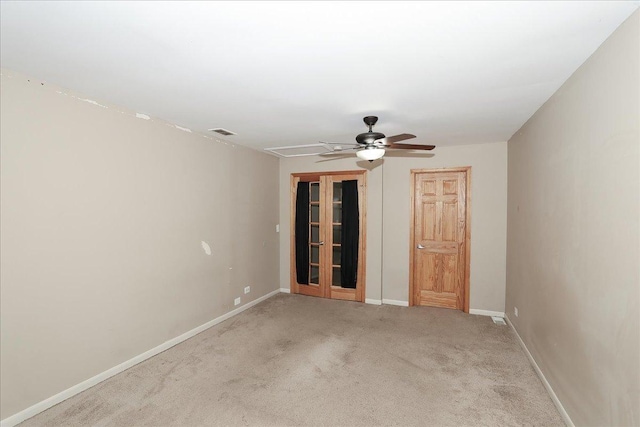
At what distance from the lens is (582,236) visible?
1.99 meters

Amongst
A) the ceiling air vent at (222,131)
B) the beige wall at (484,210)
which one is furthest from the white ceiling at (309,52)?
the beige wall at (484,210)

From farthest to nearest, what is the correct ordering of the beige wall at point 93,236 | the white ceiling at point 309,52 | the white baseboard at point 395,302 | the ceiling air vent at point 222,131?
the white baseboard at point 395,302 < the ceiling air vent at point 222,131 < the beige wall at point 93,236 < the white ceiling at point 309,52

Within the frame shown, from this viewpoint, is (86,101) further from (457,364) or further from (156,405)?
(457,364)

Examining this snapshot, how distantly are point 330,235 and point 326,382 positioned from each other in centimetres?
278

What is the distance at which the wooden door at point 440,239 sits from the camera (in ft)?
15.0

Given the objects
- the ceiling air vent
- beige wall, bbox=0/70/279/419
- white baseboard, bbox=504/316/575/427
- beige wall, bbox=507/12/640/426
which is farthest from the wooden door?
beige wall, bbox=0/70/279/419

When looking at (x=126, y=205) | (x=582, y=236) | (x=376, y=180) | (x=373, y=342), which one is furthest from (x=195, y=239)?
(x=582, y=236)

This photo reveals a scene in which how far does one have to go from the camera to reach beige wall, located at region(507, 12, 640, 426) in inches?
58.9

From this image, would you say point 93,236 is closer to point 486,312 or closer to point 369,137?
point 369,137

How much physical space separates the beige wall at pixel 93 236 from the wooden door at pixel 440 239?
2.97 m

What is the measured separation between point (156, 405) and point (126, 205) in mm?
1749

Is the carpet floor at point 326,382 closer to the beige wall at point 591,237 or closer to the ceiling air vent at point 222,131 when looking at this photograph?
the beige wall at point 591,237

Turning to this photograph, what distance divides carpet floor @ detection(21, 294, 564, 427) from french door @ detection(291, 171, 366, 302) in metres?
1.25

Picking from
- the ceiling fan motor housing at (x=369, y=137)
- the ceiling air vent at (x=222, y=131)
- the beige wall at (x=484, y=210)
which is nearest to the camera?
the ceiling fan motor housing at (x=369, y=137)
